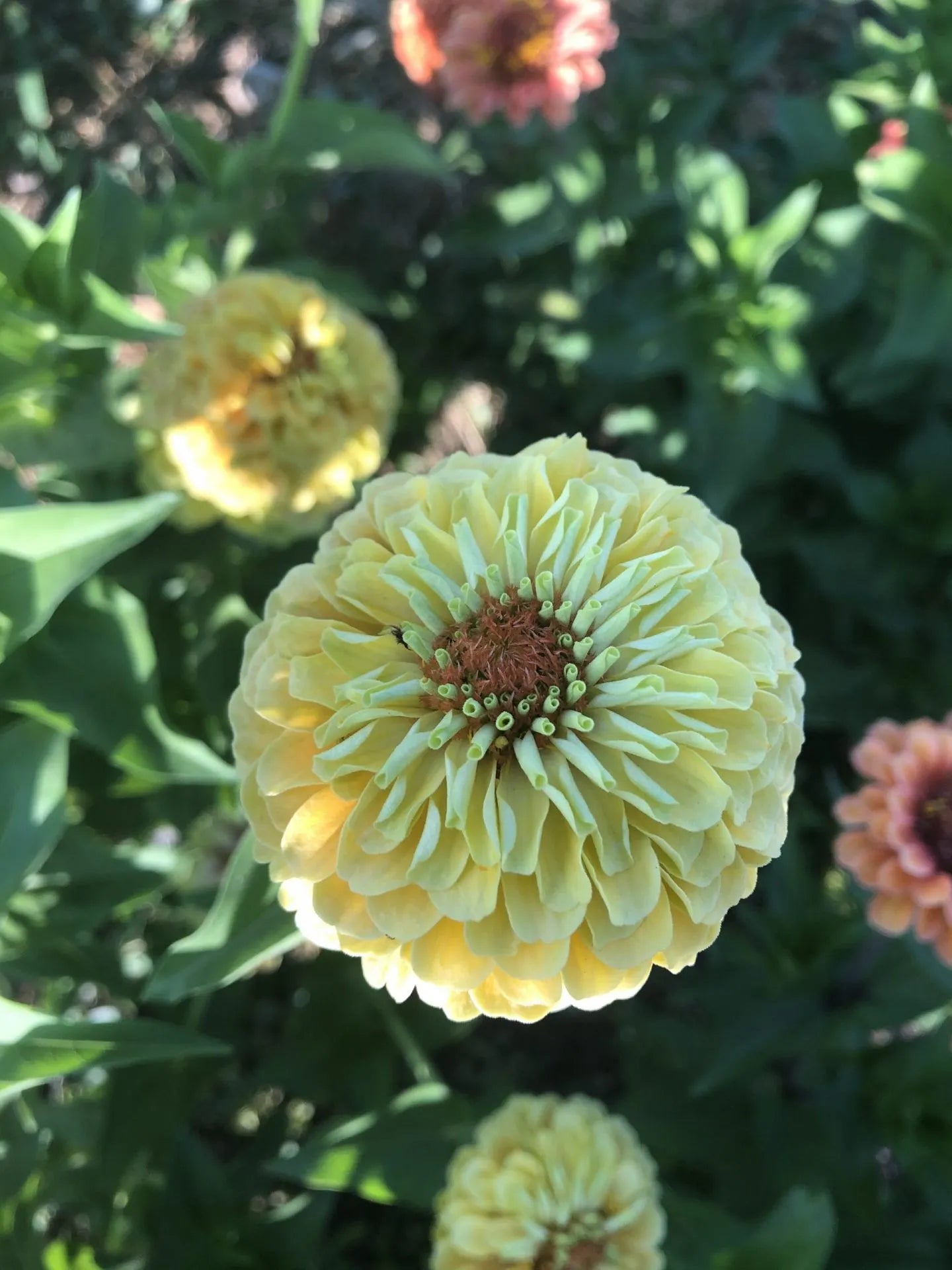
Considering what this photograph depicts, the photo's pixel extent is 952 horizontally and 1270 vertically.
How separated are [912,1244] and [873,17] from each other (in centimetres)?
270

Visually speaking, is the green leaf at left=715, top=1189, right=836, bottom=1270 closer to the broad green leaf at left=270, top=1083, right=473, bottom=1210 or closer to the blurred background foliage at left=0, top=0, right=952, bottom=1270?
the blurred background foliage at left=0, top=0, right=952, bottom=1270

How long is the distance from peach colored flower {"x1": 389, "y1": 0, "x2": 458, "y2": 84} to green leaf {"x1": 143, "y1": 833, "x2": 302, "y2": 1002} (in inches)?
58.4

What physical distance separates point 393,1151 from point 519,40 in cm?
186

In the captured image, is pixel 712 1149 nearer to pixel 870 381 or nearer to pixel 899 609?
pixel 899 609

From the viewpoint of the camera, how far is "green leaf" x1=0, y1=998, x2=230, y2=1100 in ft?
3.01

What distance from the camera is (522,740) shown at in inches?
30.5

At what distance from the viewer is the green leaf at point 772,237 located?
1.47 meters

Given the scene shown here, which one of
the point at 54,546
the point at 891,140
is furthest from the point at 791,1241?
the point at 891,140

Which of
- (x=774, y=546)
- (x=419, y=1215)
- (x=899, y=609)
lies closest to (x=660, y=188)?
(x=774, y=546)

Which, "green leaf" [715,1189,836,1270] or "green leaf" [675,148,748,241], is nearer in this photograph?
"green leaf" [715,1189,836,1270]

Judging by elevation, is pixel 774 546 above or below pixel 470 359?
below

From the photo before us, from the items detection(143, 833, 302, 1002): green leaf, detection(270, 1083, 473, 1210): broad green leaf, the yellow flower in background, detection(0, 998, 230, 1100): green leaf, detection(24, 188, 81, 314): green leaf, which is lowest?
detection(270, 1083, 473, 1210): broad green leaf

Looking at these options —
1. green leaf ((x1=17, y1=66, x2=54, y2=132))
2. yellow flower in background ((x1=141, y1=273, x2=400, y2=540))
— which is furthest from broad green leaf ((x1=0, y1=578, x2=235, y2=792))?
green leaf ((x1=17, y1=66, x2=54, y2=132))

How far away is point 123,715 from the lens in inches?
47.3
